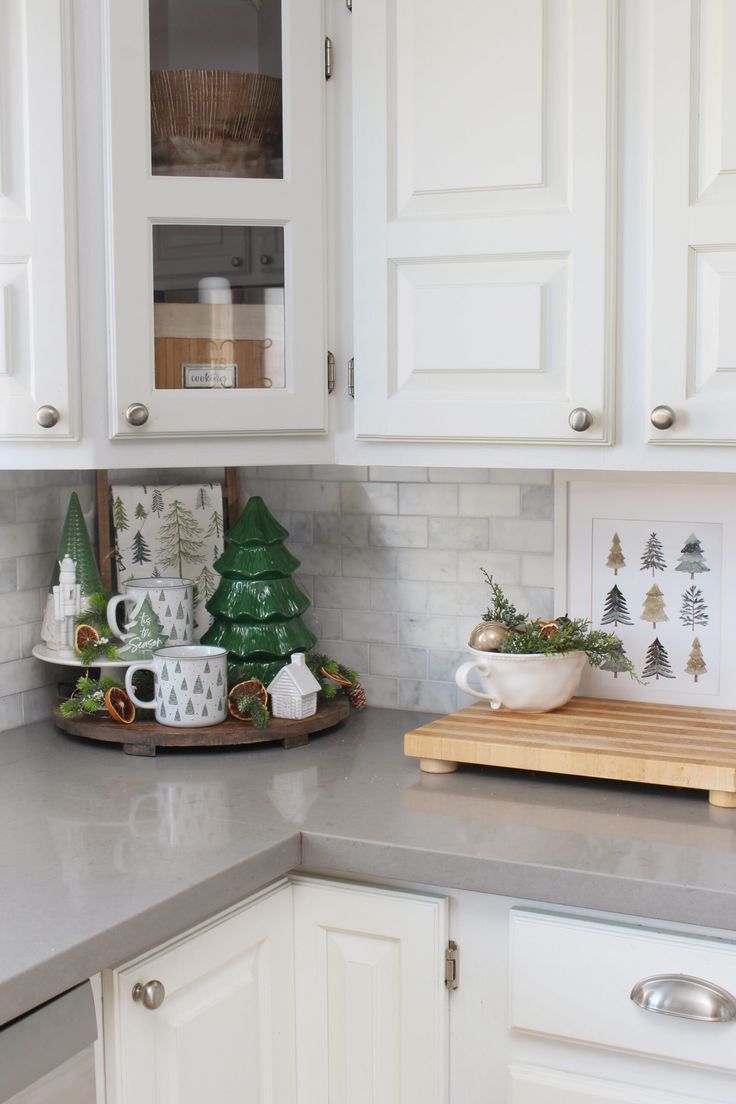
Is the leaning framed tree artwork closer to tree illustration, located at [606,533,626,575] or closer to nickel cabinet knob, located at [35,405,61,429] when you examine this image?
tree illustration, located at [606,533,626,575]

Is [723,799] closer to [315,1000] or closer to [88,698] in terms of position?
[315,1000]

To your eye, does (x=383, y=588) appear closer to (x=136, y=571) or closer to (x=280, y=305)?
(x=136, y=571)

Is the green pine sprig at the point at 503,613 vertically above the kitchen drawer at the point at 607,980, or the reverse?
the green pine sprig at the point at 503,613

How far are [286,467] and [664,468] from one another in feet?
2.79

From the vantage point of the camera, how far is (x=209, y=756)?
1912 mm

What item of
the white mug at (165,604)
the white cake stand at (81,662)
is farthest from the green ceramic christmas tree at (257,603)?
the white cake stand at (81,662)

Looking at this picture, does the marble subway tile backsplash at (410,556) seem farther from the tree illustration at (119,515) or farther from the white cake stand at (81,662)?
the white cake stand at (81,662)

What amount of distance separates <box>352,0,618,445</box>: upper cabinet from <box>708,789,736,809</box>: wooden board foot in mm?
480

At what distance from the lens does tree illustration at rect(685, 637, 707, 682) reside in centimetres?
197

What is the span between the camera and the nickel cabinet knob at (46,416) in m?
1.75

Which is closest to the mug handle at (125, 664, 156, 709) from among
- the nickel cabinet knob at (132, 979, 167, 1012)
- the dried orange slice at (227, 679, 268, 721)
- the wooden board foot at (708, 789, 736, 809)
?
the dried orange slice at (227, 679, 268, 721)

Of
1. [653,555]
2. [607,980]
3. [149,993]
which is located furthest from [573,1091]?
[653,555]

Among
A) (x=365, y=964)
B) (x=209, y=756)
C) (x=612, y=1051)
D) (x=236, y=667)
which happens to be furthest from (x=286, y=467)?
→ (x=612, y=1051)

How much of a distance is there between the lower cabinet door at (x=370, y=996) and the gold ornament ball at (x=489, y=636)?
47 cm
